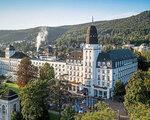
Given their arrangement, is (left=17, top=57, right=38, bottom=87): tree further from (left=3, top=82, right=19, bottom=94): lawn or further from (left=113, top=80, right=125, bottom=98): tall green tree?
(left=113, top=80, right=125, bottom=98): tall green tree

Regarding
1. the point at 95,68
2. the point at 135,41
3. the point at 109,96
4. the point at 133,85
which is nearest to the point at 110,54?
the point at 95,68

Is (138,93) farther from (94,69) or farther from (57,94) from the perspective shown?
(94,69)

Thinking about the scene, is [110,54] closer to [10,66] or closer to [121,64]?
[121,64]

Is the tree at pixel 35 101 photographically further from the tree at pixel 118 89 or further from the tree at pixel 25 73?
the tree at pixel 25 73

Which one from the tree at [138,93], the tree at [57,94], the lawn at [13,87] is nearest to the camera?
the tree at [138,93]

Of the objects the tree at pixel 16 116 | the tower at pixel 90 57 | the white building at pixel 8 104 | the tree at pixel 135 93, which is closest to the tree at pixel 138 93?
the tree at pixel 135 93

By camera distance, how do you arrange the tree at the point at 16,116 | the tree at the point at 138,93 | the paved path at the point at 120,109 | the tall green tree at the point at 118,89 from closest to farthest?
1. the tree at the point at 138,93
2. the tree at the point at 16,116
3. the paved path at the point at 120,109
4. the tall green tree at the point at 118,89

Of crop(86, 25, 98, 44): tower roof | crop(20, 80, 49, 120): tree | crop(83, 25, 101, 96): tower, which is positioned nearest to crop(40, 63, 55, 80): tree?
crop(83, 25, 101, 96): tower
